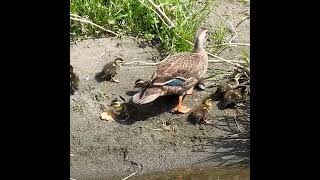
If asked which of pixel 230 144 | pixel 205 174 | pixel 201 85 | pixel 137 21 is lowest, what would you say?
pixel 205 174

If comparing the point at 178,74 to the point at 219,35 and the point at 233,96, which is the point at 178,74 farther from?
the point at 219,35

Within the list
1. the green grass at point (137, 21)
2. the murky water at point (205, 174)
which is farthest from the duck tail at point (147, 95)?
the green grass at point (137, 21)

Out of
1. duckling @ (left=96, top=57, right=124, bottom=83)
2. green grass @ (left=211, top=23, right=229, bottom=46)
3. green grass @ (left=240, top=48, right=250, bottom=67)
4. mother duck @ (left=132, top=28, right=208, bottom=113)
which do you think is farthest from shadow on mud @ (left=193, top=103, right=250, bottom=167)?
green grass @ (left=211, top=23, right=229, bottom=46)

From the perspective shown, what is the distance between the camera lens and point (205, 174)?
6227mm

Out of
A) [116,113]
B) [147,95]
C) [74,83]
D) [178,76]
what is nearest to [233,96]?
[178,76]

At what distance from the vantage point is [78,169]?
6.19 m

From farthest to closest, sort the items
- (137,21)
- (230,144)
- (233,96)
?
(137,21)
(233,96)
(230,144)

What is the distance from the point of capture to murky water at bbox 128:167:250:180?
6.17m

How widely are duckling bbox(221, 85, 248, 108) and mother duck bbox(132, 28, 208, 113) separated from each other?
0.36 meters

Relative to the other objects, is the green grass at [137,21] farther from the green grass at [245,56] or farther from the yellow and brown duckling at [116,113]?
the yellow and brown duckling at [116,113]

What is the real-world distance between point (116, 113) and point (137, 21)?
4.99 ft

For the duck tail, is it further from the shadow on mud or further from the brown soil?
the shadow on mud

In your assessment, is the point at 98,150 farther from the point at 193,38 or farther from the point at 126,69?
the point at 193,38

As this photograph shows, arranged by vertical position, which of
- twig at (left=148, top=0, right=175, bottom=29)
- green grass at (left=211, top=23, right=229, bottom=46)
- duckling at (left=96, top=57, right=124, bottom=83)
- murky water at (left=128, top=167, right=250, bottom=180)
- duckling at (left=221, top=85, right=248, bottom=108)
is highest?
twig at (left=148, top=0, right=175, bottom=29)
